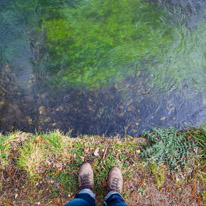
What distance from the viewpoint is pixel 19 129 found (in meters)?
2.15

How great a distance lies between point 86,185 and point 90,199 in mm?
153

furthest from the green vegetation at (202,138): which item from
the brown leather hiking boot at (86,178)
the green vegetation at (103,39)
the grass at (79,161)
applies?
the brown leather hiking boot at (86,178)

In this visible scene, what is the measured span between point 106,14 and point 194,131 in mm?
2013

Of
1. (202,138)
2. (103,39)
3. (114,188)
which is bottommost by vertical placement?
(114,188)

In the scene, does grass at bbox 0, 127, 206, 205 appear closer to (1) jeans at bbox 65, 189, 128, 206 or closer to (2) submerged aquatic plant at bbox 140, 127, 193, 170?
(2) submerged aquatic plant at bbox 140, 127, 193, 170

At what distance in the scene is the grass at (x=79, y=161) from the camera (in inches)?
73.6

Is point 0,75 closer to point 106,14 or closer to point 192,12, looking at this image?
point 106,14

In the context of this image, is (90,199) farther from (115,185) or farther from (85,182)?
(115,185)

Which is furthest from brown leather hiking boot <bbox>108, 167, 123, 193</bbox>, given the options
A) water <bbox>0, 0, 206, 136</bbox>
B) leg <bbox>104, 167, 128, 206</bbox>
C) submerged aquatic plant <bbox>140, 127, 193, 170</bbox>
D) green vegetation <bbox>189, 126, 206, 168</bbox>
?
green vegetation <bbox>189, 126, 206, 168</bbox>

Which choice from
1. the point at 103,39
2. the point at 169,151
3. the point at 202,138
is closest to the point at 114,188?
the point at 169,151

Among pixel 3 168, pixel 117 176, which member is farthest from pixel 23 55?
pixel 117 176

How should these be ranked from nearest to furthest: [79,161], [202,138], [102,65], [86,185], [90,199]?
1. [90,199]
2. [86,185]
3. [79,161]
4. [202,138]
5. [102,65]

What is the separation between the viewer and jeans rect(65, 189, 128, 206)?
159cm

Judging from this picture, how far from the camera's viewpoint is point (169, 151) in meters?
2.02
